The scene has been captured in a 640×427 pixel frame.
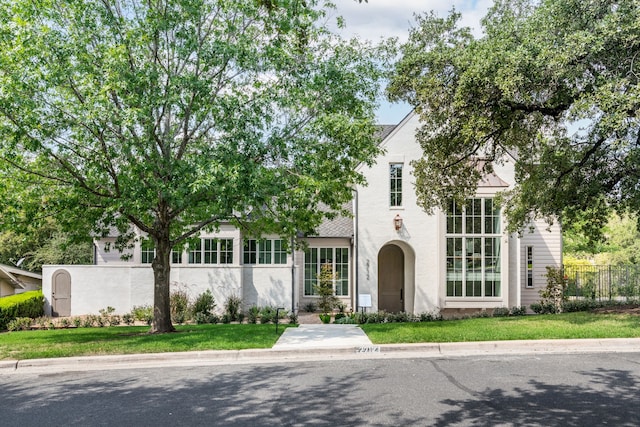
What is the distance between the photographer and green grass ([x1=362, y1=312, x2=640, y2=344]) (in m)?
12.6

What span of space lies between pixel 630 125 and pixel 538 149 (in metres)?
5.66

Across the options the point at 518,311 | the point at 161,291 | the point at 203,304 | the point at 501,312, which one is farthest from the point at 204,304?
the point at 518,311

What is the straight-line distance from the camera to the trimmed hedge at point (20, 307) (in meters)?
19.8

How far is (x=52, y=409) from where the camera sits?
781cm

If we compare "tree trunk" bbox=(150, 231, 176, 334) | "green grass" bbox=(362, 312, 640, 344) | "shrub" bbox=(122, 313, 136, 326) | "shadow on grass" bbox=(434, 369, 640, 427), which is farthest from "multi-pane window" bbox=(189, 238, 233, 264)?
"shadow on grass" bbox=(434, 369, 640, 427)

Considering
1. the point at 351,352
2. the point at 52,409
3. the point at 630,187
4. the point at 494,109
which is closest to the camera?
the point at 52,409

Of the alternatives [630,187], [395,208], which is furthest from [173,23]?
[630,187]

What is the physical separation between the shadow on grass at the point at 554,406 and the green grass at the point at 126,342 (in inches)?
226

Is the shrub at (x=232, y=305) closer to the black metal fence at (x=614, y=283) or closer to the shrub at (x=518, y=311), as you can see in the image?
the shrub at (x=518, y=311)

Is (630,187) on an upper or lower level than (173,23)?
lower

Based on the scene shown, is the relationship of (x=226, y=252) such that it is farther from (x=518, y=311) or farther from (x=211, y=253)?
(x=518, y=311)

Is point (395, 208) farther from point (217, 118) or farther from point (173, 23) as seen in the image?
point (173, 23)

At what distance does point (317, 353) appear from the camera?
11828mm

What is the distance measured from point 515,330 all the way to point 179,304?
42.3 ft
